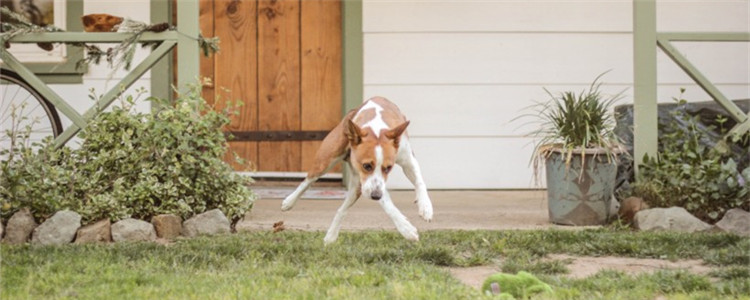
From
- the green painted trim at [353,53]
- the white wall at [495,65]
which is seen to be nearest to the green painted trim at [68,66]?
the green painted trim at [353,53]

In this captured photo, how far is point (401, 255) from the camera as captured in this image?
470 centimetres

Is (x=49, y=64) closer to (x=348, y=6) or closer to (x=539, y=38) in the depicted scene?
(x=348, y=6)

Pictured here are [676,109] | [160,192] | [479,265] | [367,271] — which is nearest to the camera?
[367,271]

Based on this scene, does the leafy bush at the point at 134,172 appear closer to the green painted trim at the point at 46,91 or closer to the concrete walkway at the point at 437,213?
the green painted trim at the point at 46,91

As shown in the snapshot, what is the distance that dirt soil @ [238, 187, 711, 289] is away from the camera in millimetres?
4852

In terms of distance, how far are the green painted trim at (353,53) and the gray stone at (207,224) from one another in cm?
240

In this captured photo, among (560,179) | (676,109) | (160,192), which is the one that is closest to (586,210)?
(560,179)

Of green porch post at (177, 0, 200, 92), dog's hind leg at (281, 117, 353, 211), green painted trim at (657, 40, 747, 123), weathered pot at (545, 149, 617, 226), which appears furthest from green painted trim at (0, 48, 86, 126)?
green painted trim at (657, 40, 747, 123)

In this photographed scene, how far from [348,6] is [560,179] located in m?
2.59

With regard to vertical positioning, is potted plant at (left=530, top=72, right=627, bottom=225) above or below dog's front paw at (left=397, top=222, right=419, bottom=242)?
above

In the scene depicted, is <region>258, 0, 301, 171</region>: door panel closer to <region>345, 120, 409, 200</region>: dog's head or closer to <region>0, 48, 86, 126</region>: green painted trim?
<region>0, 48, 86, 126</region>: green painted trim

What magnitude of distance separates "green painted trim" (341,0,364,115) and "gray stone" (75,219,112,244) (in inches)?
112

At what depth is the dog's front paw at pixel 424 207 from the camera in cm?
488

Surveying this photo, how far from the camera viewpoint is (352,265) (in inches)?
177
